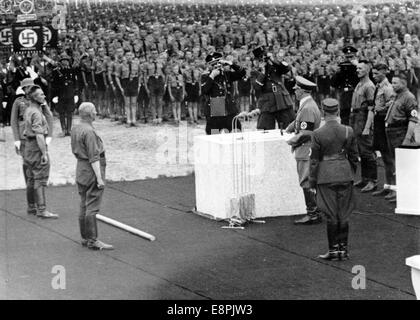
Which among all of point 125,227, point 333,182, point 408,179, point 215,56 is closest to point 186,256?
point 125,227

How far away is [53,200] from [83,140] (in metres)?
1.05

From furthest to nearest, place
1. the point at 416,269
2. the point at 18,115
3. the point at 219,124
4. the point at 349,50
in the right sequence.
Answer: the point at 219,124 → the point at 349,50 → the point at 18,115 → the point at 416,269

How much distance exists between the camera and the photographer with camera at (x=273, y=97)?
11.8 metres

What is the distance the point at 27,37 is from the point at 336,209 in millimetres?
2765

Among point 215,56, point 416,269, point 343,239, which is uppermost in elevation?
point 215,56

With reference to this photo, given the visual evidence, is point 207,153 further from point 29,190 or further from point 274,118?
point 274,118

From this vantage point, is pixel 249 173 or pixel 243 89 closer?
pixel 249 173

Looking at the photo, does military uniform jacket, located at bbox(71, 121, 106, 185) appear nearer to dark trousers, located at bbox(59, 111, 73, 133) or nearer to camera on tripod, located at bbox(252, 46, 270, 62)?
dark trousers, located at bbox(59, 111, 73, 133)

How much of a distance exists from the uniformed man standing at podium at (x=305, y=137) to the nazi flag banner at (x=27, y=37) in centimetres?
254

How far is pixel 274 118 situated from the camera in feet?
39.1

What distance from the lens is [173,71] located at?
39.7 feet

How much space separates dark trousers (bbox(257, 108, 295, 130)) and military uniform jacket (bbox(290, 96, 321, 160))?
1949mm

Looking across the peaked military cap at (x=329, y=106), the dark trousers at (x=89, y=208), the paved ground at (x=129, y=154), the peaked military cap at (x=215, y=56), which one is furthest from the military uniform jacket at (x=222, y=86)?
the dark trousers at (x=89, y=208)
